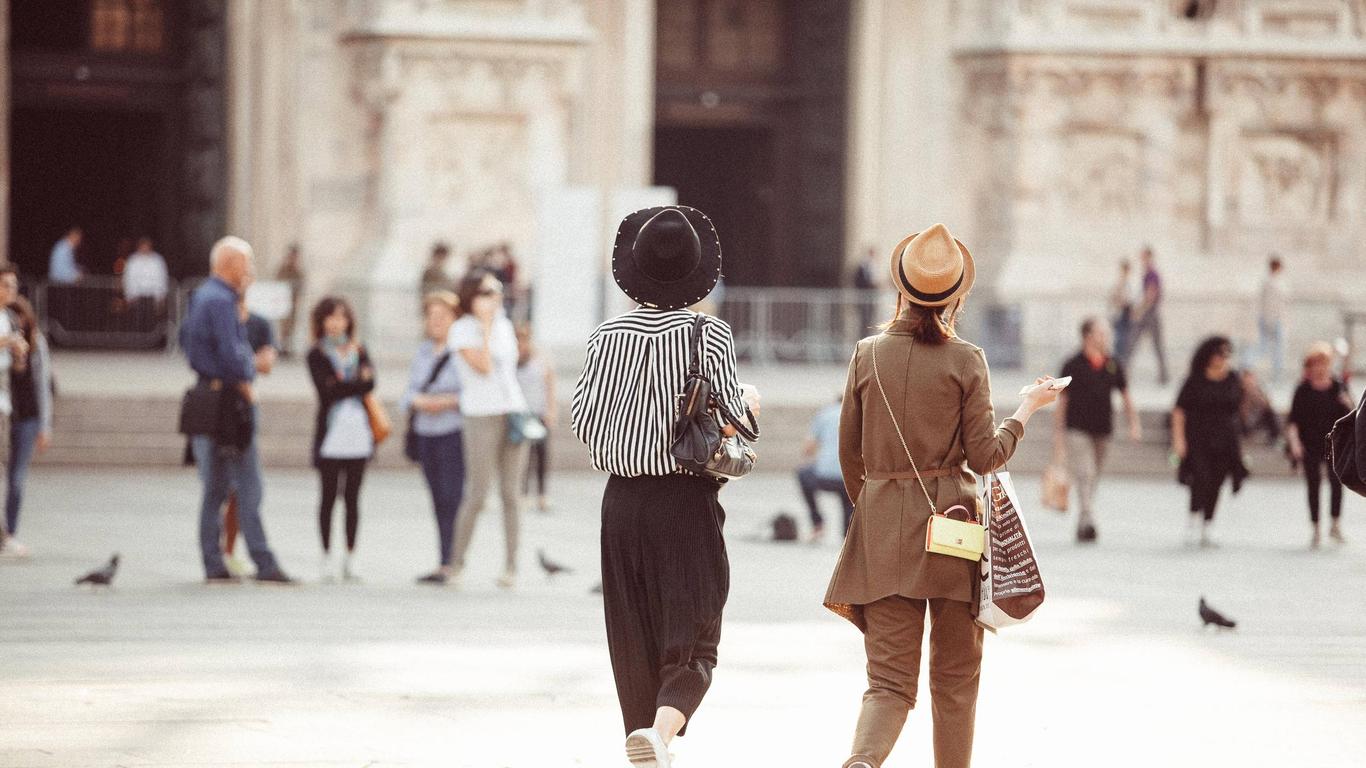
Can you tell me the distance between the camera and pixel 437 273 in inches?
902

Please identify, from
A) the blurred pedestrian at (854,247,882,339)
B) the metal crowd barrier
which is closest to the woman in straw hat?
the blurred pedestrian at (854,247,882,339)

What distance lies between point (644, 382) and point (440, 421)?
19.1ft

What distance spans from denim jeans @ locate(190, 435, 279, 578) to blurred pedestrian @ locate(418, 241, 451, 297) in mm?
11678

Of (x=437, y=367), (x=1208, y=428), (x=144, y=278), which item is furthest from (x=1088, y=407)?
(x=144, y=278)

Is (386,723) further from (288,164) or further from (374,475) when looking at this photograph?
(288,164)

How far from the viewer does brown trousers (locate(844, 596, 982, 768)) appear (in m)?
5.86

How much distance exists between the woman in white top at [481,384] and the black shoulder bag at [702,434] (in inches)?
212

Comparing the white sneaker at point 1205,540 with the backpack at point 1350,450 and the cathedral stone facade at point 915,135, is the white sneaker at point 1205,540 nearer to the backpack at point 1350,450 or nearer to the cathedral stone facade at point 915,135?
the backpack at point 1350,450

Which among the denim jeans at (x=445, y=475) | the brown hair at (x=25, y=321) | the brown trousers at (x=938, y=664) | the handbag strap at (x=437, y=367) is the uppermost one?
the brown hair at (x=25, y=321)

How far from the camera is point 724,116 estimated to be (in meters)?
27.3

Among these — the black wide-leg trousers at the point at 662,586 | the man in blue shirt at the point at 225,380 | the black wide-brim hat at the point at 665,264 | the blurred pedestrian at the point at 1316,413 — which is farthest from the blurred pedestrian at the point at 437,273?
the black wide-leg trousers at the point at 662,586

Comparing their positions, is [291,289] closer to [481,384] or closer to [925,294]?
[481,384]

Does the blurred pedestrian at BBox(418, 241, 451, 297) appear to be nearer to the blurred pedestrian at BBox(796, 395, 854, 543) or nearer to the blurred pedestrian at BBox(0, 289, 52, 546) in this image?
the blurred pedestrian at BBox(796, 395, 854, 543)

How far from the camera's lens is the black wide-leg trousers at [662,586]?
6.02 meters
